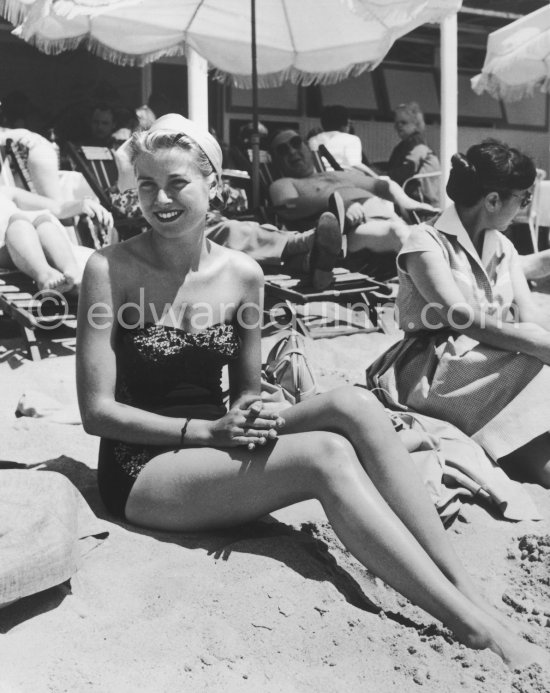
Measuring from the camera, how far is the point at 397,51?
43.6 feet

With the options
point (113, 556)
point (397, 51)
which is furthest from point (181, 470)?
point (397, 51)

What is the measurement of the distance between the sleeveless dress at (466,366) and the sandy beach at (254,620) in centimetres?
59

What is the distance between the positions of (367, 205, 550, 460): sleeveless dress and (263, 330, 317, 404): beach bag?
0.29 metres

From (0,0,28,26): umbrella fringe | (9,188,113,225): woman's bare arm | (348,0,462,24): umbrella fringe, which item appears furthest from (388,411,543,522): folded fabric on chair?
(0,0,28,26): umbrella fringe

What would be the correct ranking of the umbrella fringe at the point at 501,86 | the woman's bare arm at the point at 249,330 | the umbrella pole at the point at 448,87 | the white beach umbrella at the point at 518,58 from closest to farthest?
the woman's bare arm at the point at 249,330 → the white beach umbrella at the point at 518,58 → the umbrella pole at the point at 448,87 → the umbrella fringe at the point at 501,86

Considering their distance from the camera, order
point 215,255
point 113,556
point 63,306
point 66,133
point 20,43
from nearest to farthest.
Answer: point 113,556, point 215,255, point 63,306, point 66,133, point 20,43

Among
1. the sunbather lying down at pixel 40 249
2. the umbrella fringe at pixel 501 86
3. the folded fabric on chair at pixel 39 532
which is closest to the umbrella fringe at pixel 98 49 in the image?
the sunbather lying down at pixel 40 249

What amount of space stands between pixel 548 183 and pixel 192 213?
7.90 metres

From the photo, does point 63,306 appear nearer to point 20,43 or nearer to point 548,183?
point 548,183

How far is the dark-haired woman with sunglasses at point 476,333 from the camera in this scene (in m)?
3.48

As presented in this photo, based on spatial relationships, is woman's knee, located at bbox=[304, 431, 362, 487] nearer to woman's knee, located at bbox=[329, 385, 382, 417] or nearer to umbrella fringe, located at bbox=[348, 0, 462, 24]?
woman's knee, located at bbox=[329, 385, 382, 417]

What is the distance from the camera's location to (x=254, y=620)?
2305 millimetres

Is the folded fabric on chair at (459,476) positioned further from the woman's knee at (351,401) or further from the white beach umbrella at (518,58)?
the white beach umbrella at (518,58)

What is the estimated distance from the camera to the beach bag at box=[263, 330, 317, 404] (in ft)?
12.0
